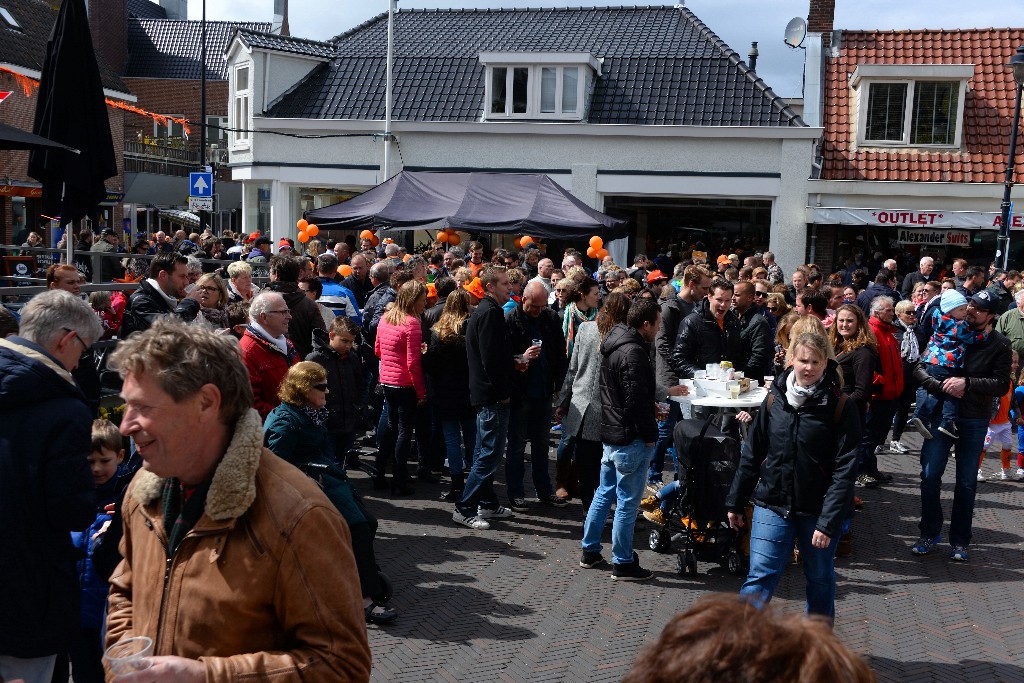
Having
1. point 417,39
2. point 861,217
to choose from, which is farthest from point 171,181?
point 861,217

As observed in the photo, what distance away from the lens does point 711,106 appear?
22.5 metres

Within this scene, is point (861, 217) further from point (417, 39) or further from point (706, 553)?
point (706, 553)

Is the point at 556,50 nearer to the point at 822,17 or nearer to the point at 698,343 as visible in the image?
the point at 822,17

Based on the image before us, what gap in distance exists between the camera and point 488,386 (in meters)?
7.43

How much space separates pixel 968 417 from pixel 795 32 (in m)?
19.4

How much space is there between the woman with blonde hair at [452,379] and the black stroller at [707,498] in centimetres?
199

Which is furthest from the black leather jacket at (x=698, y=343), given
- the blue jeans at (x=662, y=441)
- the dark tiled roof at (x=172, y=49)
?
the dark tiled roof at (x=172, y=49)

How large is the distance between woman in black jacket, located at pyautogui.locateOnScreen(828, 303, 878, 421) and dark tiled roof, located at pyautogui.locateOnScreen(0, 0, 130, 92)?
27.3 metres

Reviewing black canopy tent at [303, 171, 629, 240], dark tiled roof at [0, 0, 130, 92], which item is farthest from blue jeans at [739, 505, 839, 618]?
dark tiled roof at [0, 0, 130, 92]

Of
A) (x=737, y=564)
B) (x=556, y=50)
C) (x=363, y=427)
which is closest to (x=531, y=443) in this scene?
(x=363, y=427)

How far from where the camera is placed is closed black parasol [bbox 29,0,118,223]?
839 cm

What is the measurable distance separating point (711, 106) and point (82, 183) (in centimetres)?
1685

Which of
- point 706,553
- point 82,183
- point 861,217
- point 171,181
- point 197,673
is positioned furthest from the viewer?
point 171,181

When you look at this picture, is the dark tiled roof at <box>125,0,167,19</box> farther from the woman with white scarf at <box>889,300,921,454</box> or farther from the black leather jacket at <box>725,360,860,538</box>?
the black leather jacket at <box>725,360,860,538</box>
